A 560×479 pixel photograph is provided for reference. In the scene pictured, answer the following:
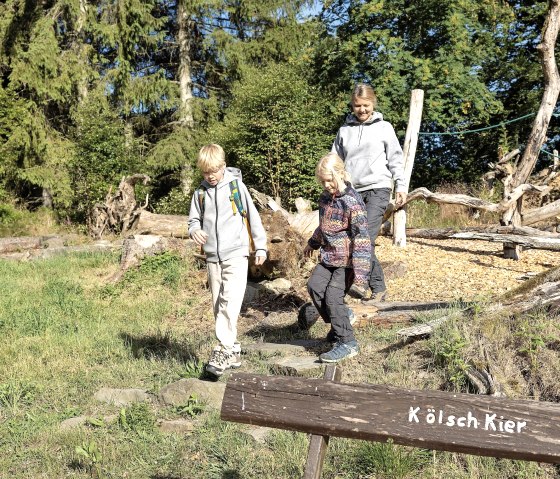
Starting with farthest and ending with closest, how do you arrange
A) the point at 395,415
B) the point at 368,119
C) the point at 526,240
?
1. the point at 526,240
2. the point at 368,119
3. the point at 395,415

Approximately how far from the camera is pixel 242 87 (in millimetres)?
17016

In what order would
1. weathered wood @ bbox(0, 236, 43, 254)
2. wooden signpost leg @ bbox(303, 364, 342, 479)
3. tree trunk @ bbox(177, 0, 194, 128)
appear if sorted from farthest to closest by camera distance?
1. tree trunk @ bbox(177, 0, 194, 128)
2. weathered wood @ bbox(0, 236, 43, 254)
3. wooden signpost leg @ bbox(303, 364, 342, 479)

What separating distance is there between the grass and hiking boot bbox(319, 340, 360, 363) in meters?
0.10

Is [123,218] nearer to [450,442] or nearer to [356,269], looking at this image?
[356,269]

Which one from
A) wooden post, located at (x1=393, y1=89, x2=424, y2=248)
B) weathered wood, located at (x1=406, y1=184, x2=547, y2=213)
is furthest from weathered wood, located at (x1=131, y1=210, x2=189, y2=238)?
weathered wood, located at (x1=406, y1=184, x2=547, y2=213)

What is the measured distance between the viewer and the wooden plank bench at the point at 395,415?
2.33 meters

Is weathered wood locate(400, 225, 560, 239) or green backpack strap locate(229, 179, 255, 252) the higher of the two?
green backpack strap locate(229, 179, 255, 252)

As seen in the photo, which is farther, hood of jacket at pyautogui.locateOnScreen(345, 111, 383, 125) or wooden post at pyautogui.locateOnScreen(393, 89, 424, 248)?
wooden post at pyautogui.locateOnScreen(393, 89, 424, 248)

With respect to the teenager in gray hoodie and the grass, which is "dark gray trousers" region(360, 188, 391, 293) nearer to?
the teenager in gray hoodie

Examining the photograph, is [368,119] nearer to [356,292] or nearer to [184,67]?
[356,292]

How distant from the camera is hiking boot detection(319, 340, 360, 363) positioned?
4.86 meters

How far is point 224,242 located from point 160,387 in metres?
1.18

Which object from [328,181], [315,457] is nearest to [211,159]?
[328,181]

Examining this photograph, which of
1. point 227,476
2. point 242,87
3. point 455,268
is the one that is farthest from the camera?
point 242,87
